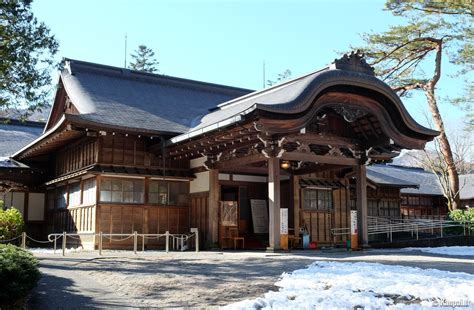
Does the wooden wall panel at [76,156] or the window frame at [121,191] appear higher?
the wooden wall panel at [76,156]

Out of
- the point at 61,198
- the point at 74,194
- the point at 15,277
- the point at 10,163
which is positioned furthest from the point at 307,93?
the point at 10,163

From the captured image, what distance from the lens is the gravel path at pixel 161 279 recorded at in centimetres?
738

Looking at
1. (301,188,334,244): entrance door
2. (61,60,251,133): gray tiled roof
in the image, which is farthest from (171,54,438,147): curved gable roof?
(301,188,334,244): entrance door

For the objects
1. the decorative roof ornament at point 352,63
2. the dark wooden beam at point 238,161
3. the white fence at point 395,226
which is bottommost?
the white fence at point 395,226

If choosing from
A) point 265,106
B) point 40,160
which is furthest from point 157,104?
point 265,106

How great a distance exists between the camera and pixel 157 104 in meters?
19.7

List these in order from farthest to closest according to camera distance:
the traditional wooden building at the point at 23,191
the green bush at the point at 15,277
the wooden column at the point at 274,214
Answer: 1. the traditional wooden building at the point at 23,191
2. the wooden column at the point at 274,214
3. the green bush at the point at 15,277

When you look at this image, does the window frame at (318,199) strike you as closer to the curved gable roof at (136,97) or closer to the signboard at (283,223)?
the signboard at (283,223)

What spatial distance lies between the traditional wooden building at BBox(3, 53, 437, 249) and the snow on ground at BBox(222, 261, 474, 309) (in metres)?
5.05

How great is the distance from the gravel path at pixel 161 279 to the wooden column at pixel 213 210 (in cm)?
442

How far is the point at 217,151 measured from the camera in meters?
16.1

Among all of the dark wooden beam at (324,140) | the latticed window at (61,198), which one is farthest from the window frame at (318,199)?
the latticed window at (61,198)

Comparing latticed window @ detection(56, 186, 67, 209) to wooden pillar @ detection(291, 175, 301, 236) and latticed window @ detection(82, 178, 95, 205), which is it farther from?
wooden pillar @ detection(291, 175, 301, 236)

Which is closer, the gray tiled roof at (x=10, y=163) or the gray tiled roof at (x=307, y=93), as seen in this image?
the gray tiled roof at (x=307, y=93)
